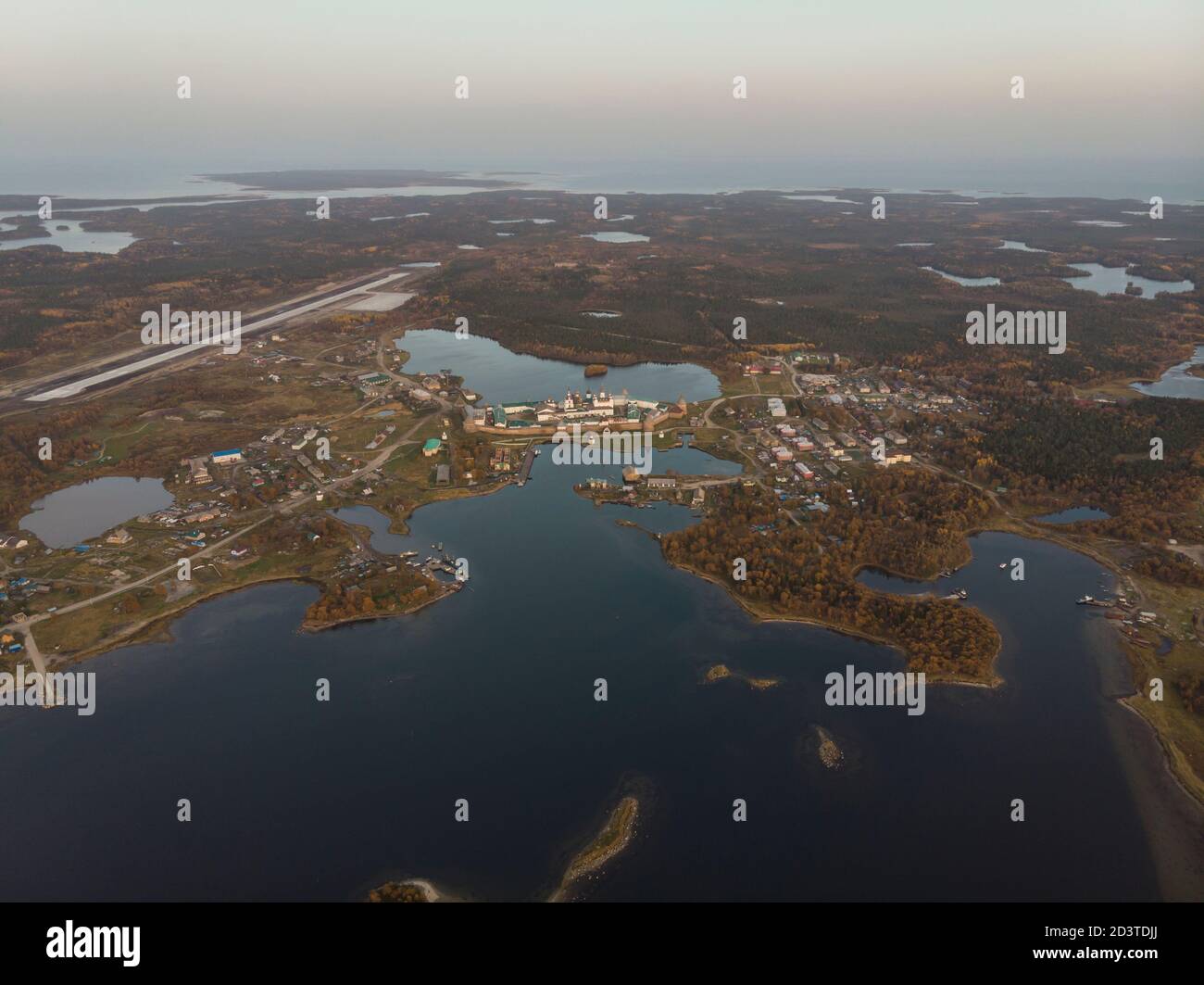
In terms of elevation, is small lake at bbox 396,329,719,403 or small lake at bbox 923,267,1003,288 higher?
small lake at bbox 923,267,1003,288

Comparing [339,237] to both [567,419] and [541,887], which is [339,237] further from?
[541,887]

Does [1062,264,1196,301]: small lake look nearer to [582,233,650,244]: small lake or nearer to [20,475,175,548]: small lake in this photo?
[582,233,650,244]: small lake

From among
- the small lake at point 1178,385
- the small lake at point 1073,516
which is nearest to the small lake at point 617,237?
the small lake at point 1178,385

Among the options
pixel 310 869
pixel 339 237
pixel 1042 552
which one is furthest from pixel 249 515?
pixel 339 237

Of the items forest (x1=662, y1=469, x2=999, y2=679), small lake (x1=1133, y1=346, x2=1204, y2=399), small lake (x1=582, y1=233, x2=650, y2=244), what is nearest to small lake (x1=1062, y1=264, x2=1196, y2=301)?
small lake (x1=1133, y1=346, x2=1204, y2=399)

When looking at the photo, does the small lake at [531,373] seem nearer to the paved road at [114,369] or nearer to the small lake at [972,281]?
the paved road at [114,369]

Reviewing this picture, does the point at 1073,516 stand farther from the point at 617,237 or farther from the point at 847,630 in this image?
the point at 617,237

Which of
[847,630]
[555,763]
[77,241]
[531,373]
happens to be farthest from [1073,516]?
[77,241]
